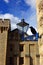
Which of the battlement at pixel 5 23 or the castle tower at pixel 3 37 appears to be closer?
the castle tower at pixel 3 37

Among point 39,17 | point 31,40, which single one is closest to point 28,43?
point 31,40

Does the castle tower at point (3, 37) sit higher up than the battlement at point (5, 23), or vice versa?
the battlement at point (5, 23)

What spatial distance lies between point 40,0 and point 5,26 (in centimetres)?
2424

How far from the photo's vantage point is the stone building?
31.8 m

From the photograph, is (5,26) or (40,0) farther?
(5,26)

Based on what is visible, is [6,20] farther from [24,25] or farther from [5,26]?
[24,25]

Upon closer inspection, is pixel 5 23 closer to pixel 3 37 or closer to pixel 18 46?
pixel 3 37

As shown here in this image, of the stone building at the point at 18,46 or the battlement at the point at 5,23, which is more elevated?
the battlement at the point at 5,23

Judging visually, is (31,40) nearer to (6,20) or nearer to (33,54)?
(33,54)

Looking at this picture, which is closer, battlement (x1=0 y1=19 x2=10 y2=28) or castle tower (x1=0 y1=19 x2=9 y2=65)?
castle tower (x1=0 y1=19 x2=9 y2=65)

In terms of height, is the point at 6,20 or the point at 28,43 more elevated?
the point at 6,20

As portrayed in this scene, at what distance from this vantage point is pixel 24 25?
33.2 m

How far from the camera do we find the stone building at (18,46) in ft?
104

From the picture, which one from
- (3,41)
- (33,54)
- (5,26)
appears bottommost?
(33,54)
